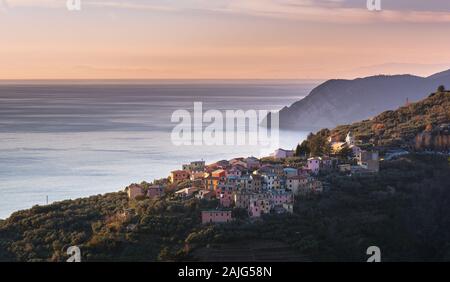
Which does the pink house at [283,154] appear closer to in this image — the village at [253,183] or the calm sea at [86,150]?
the village at [253,183]

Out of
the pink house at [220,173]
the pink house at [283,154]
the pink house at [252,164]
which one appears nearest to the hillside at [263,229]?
the pink house at [220,173]

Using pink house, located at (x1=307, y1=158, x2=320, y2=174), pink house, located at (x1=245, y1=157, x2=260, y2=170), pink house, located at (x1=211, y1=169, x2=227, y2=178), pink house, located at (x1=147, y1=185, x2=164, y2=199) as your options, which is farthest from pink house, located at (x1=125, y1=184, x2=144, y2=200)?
pink house, located at (x1=307, y1=158, x2=320, y2=174)

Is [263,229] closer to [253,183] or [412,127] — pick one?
[253,183]

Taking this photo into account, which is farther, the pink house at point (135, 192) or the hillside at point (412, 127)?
the hillside at point (412, 127)

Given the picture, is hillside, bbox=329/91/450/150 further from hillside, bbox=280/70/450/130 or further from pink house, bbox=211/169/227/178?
hillside, bbox=280/70/450/130

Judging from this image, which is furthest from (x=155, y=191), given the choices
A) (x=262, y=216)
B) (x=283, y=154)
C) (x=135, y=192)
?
(x=283, y=154)

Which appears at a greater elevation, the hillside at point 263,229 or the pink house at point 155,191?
the pink house at point 155,191
